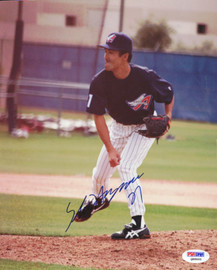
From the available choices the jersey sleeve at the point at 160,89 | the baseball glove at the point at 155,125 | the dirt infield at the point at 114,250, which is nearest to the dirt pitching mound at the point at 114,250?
the dirt infield at the point at 114,250

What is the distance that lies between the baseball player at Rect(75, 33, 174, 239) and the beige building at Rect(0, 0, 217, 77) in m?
9.11

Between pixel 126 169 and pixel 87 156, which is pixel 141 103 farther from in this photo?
pixel 87 156

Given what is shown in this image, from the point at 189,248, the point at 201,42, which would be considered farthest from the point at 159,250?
the point at 201,42

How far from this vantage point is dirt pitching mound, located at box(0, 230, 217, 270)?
4.00 metres

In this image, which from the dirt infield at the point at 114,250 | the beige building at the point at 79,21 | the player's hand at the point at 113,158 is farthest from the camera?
the beige building at the point at 79,21

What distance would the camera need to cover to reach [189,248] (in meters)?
4.41

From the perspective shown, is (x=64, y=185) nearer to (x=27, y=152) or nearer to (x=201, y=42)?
(x=27, y=152)

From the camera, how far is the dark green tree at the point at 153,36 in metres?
25.2

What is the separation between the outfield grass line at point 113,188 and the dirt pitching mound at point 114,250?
2.60 metres

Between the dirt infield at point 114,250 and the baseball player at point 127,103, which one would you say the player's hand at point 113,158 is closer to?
the baseball player at point 127,103

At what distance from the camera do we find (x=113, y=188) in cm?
820

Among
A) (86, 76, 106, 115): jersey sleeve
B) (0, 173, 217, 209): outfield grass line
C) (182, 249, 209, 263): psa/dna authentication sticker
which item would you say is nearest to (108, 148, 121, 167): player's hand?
(86, 76, 106, 115): jersey sleeve

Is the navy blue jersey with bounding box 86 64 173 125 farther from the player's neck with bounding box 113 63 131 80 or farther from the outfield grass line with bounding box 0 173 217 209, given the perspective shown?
the outfield grass line with bounding box 0 173 217 209

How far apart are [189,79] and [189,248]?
590 inches
